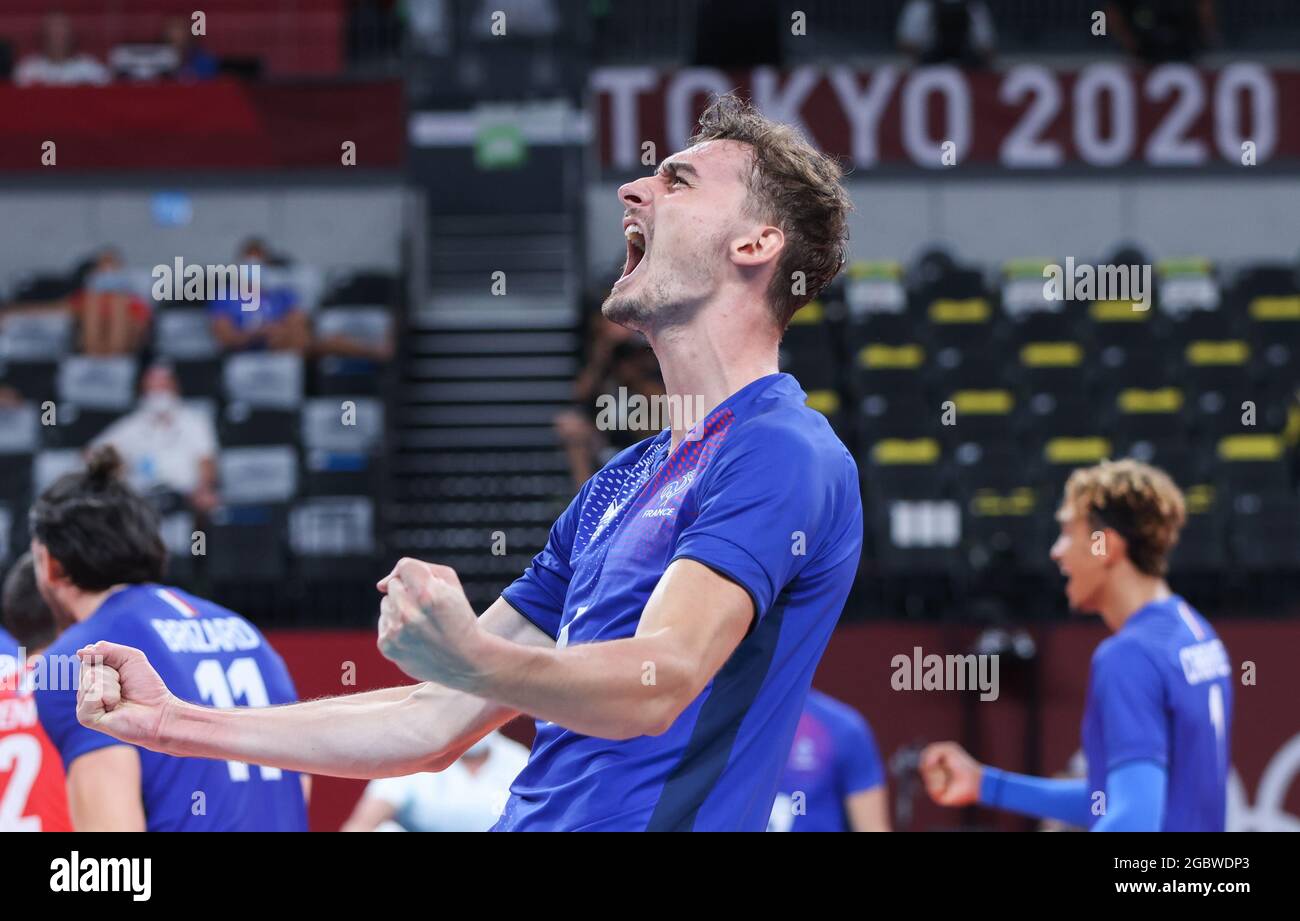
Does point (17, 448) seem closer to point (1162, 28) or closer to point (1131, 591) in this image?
point (1131, 591)

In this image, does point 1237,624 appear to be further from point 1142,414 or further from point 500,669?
point 500,669

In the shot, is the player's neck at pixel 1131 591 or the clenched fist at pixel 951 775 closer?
the clenched fist at pixel 951 775

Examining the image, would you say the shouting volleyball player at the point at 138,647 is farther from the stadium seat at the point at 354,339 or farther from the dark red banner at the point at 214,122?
the dark red banner at the point at 214,122

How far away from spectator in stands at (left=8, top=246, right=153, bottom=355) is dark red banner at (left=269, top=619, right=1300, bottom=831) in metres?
4.41

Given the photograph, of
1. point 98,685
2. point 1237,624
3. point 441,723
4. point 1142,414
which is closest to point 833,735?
point 1237,624

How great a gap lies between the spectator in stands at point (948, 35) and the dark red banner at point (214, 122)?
392 centimetres

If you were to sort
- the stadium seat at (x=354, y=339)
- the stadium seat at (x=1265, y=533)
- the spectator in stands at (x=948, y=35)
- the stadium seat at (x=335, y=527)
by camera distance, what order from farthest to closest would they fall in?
1. the spectator in stands at (x=948, y=35)
2. the stadium seat at (x=354, y=339)
3. the stadium seat at (x=335, y=527)
4. the stadium seat at (x=1265, y=533)

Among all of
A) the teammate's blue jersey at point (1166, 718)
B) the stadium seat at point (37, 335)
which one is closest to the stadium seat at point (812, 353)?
the stadium seat at point (37, 335)

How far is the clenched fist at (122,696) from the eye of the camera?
2.30 metres

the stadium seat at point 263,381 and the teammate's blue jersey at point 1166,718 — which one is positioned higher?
the stadium seat at point 263,381

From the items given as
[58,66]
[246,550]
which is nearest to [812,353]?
[246,550]

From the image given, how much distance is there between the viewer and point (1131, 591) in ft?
16.0

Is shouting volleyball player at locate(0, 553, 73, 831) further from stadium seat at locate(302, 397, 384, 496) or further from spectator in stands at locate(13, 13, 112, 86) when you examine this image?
spectator in stands at locate(13, 13, 112, 86)

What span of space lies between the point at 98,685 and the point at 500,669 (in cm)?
69
